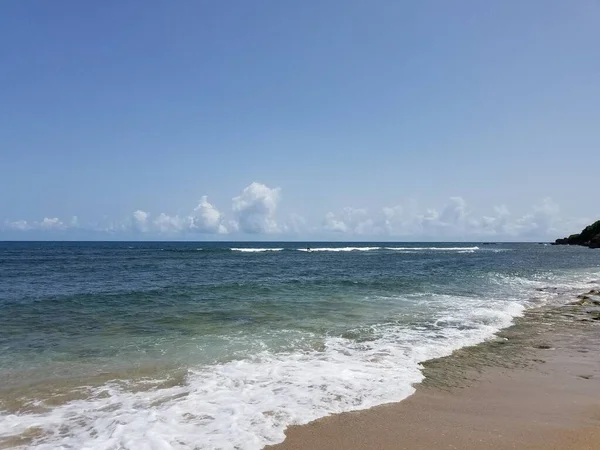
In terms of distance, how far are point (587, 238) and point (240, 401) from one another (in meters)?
146

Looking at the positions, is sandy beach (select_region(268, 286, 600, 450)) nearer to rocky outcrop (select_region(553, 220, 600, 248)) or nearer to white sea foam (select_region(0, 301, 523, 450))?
white sea foam (select_region(0, 301, 523, 450))

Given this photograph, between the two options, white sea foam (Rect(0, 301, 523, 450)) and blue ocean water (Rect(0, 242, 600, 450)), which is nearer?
white sea foam (Rect(0, 301, 523, 450))

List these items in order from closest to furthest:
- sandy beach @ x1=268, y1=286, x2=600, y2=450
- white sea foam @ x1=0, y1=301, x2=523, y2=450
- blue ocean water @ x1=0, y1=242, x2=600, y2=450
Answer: sandy beach @ x1=268, y1=286, x2=600, y2=450
white sea foam @ x1=0, y1=301, x2=523, y2=450
blue ocean water @ x1=0, y1=242, x2=600, y2=450

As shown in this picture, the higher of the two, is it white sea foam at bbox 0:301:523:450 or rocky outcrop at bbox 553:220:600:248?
rocky outcrop at bbox 553:220:600:248

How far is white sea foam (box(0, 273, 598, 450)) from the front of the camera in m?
6.04

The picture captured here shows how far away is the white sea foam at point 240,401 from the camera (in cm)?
604

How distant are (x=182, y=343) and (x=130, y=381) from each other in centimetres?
320

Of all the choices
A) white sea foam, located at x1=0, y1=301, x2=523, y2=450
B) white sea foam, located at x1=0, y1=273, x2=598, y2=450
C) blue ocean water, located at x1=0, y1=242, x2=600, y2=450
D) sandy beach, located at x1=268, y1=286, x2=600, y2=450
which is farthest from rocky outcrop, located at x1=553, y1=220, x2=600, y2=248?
white sea foam, located at x1=0, y1=301, x2=523, y2=450

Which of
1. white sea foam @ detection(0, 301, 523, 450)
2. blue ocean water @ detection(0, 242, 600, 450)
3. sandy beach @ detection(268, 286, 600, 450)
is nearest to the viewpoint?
sandy beach @ detection(268, 286, 600, 450)

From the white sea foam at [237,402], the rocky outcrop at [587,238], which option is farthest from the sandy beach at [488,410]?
the rocky outcrop at [587,238]

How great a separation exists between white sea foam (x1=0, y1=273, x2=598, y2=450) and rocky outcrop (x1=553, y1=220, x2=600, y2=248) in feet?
384

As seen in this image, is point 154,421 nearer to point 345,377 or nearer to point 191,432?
point 191,432

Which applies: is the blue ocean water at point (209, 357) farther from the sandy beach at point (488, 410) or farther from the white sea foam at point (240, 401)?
the sandy beach at point (488, 410)

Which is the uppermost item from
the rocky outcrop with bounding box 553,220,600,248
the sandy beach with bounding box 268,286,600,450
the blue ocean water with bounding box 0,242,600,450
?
the rocky outcrop with bounding box 553,220,600,248
